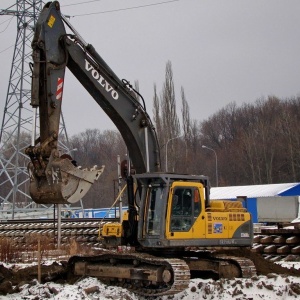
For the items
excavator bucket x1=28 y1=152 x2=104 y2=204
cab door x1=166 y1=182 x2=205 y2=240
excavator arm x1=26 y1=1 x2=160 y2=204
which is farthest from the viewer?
cab door x1=166 y1=182 x2=205 y2=240

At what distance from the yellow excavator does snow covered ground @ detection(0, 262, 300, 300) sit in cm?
49

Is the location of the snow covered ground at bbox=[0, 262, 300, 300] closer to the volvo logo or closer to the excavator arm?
the excavator arm

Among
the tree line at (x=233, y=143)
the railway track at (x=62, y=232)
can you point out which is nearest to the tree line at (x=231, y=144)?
the tree line at (x=233, y=143)

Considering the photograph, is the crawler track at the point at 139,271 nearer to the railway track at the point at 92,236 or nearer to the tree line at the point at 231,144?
the railway track at the point at 92,236

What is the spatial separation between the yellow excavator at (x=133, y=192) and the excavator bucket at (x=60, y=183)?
2 centimetres

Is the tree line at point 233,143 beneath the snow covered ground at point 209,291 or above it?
above

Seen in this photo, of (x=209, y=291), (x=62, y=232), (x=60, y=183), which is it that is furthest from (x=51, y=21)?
(x=62, y=232)

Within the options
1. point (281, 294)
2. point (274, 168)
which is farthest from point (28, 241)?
point (274, 168)

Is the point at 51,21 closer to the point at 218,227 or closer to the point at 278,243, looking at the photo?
the point at 218,227

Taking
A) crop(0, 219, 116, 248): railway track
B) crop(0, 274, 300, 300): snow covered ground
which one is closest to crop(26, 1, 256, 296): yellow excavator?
crop(0, 274, 300, 300): snow covered ground

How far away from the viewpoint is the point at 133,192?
12914mm

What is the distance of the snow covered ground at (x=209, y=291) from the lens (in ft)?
35.9

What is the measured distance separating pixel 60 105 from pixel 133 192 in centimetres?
246

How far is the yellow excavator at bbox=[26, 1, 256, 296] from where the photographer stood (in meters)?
11.5
